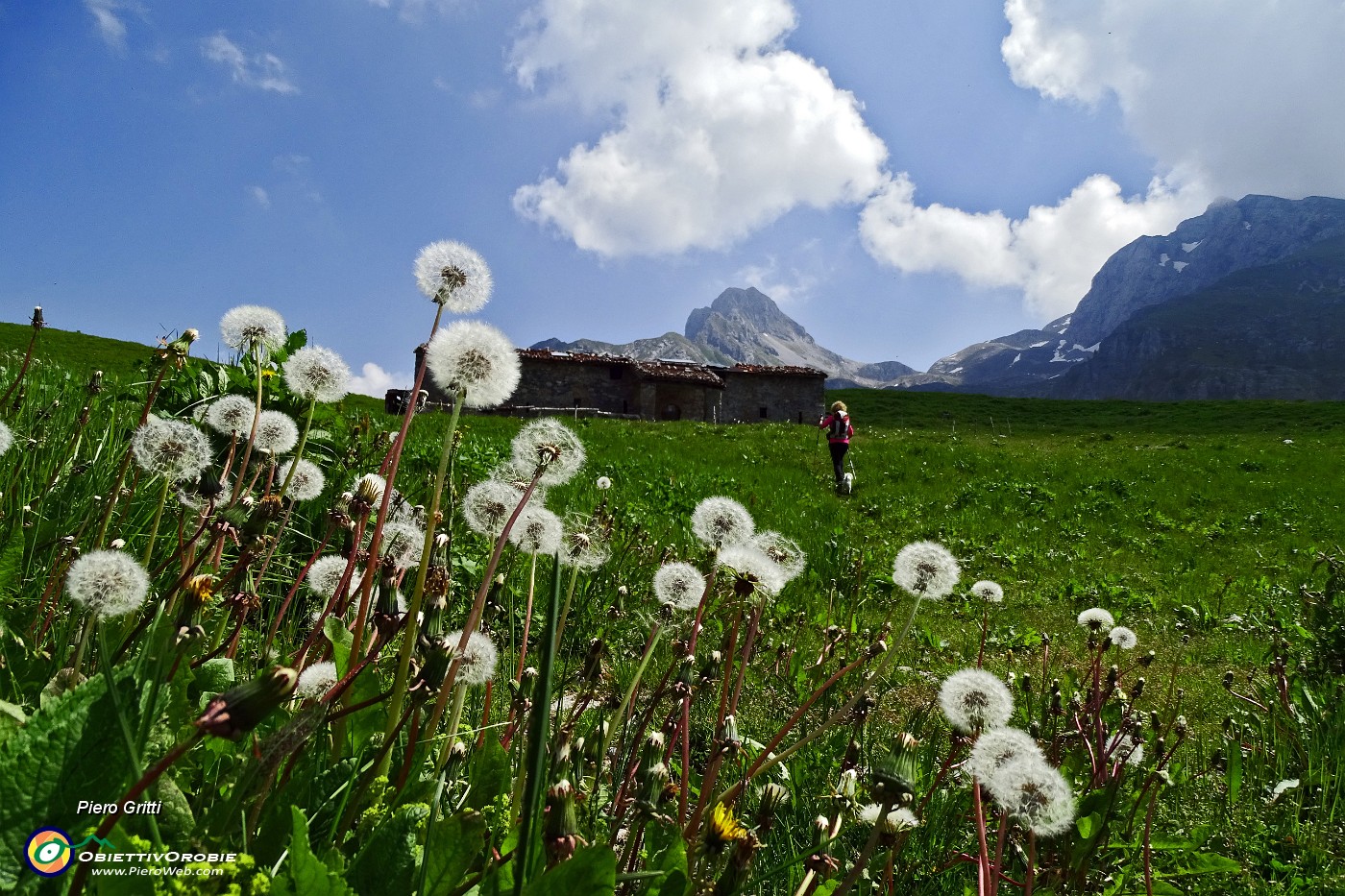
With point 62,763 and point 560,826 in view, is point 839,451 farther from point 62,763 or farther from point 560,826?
point 62,763

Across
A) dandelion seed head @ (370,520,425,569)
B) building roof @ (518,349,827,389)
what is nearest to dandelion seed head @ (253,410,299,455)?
dandelion seed head @ (370,520,425,569)

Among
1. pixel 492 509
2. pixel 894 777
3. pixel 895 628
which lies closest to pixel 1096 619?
pixel 894 777

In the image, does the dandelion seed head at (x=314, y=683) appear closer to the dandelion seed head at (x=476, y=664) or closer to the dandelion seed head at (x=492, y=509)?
the dandelion seed head at (x=476, y=664)

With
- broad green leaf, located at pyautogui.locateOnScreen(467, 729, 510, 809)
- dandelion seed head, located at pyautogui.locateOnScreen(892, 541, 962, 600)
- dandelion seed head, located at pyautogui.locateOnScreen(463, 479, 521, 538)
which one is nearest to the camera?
broad green leaf, located at pyautogui.locateOnScreen(467, 729, 510, 809)

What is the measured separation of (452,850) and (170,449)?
1.49 m

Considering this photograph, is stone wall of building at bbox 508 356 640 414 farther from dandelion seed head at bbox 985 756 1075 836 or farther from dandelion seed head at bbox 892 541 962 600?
dandelion seed head at bbox 985 756 1075 836

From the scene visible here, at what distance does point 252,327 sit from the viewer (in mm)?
2879

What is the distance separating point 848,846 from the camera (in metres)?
2.41

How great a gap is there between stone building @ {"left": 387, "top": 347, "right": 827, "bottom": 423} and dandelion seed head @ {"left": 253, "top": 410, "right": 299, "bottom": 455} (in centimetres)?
3892

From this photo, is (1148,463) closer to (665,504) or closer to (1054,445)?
(1054,445)

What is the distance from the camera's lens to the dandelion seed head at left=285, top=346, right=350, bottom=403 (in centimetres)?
266

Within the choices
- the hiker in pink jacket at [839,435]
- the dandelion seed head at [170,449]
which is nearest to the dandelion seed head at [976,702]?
the dandelion seed head at [170,449]

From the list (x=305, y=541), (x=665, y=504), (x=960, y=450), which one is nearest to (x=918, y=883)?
(x=305, y=541)

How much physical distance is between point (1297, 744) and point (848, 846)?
101 inches
